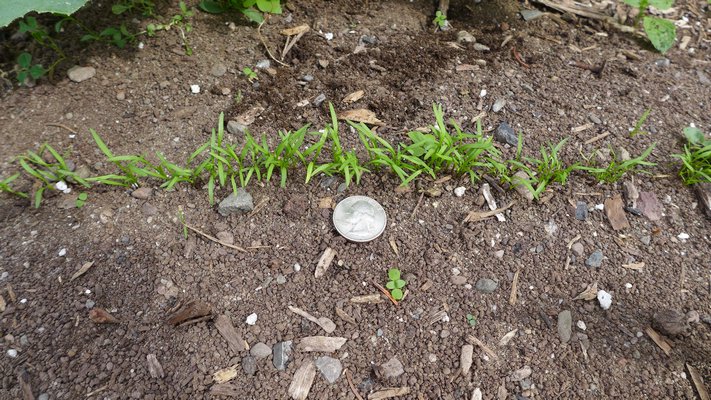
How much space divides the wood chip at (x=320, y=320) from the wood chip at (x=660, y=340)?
53.8 inches

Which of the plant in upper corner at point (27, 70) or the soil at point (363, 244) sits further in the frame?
the plant in upper corner at point (27, 70)

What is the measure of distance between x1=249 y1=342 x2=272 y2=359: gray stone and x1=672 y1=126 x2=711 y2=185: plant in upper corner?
2242 millimetres

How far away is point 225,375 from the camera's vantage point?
1.88 metres

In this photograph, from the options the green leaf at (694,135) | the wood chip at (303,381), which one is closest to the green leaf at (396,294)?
the wood chip at (303,381)

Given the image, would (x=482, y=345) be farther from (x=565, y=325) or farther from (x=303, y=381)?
(x=303, y=381)

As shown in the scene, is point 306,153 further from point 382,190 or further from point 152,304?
point 152,304

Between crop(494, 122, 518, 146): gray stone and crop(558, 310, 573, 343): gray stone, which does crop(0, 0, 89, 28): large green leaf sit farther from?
crop(558, 310, 573, 343): gray stone

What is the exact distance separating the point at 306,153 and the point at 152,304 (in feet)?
3.19

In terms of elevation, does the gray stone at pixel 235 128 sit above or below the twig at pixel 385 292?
above

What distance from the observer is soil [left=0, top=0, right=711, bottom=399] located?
75.5 inches

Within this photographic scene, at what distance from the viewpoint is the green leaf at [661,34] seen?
293 cm

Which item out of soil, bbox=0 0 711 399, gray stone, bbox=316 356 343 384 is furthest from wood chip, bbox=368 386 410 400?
gray stone, bbox=316 356 343 384

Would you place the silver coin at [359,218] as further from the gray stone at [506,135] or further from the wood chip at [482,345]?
the gray stone at [506,135]

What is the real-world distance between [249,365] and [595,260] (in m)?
1.64
